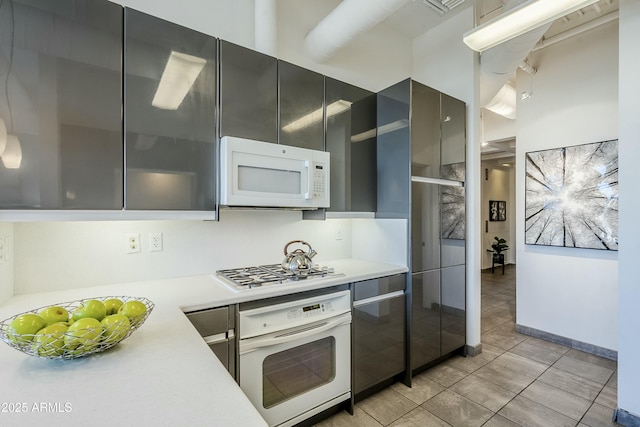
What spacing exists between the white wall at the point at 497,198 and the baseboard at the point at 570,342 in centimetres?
387

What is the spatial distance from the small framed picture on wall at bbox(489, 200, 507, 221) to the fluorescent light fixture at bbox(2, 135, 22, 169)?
310 inches

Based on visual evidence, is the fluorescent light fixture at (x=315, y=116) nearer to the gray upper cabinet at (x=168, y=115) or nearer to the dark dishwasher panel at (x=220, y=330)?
the gray upper cabinet at (x=168, y=115)

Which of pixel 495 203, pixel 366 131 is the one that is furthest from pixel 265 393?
pixel 495 203

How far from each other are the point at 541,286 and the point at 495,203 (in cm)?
442

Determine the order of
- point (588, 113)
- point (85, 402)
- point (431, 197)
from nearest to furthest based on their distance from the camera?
point (85, 402) < point (431, 197) < point (588, 113)

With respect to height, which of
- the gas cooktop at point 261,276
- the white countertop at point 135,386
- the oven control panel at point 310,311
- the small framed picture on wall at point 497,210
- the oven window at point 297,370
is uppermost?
Result: the small framed picture on wall at point 497,210

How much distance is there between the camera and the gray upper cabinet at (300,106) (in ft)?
6.57

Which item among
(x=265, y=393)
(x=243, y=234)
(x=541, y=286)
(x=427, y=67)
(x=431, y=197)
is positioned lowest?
(x=265, y=393)

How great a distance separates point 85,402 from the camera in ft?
2.21

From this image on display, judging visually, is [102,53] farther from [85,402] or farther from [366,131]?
[366,131]

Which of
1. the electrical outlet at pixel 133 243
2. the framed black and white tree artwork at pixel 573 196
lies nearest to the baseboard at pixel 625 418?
the framed black and white tree artwork at pixel 573 196

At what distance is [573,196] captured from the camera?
9.85ft

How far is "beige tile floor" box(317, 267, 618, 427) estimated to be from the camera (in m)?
1.93

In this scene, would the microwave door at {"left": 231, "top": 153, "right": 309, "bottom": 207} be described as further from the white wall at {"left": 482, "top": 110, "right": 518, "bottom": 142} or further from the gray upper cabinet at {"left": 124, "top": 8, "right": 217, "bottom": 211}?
the white wall at {"left": 482, "top": 110, "right": 518, "bottom": 142}
